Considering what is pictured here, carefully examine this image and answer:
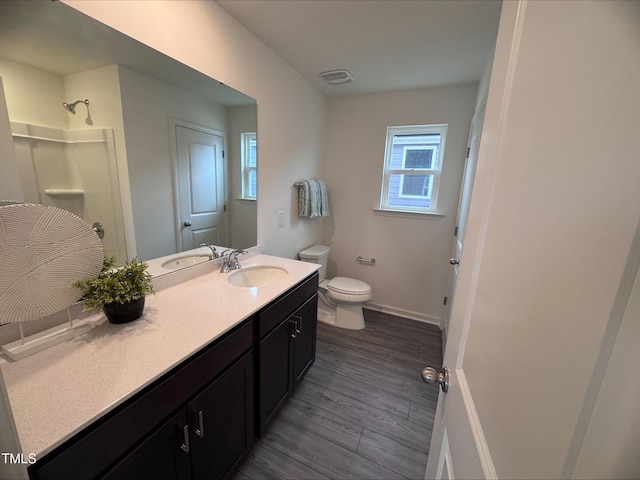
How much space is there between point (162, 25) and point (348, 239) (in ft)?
7.80

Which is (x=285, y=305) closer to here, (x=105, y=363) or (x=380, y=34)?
(x=105, y=363)

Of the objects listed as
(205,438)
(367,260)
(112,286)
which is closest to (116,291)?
(112,286)

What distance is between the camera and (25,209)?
0.79m

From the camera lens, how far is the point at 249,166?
1848 millimetres

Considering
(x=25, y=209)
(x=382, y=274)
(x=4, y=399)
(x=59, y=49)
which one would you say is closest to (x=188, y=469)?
(x=4, y=399)

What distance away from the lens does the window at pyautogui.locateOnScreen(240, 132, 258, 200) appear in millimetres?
1792

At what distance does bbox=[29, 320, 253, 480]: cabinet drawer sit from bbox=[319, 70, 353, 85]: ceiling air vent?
2.21 m

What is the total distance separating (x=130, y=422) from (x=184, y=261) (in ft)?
2.92

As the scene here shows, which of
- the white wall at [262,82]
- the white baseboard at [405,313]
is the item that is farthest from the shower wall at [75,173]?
the white baseboard at [405,313]

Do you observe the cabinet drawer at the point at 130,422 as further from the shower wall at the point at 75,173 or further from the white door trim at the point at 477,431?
the white door trim at the point at 477,431

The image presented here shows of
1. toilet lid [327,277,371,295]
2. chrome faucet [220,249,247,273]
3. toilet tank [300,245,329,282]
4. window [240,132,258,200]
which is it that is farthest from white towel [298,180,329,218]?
chrome faucet [220,249,247,273]

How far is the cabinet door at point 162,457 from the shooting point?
28.6 inches

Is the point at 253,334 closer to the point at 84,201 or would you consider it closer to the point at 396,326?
the point at 84,201

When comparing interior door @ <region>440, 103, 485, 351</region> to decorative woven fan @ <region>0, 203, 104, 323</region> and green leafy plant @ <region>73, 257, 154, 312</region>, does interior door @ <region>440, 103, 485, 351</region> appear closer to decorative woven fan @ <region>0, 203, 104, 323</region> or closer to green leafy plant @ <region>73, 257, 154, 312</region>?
green leafy plant @ <region>73, 257, 154, 312</region>
